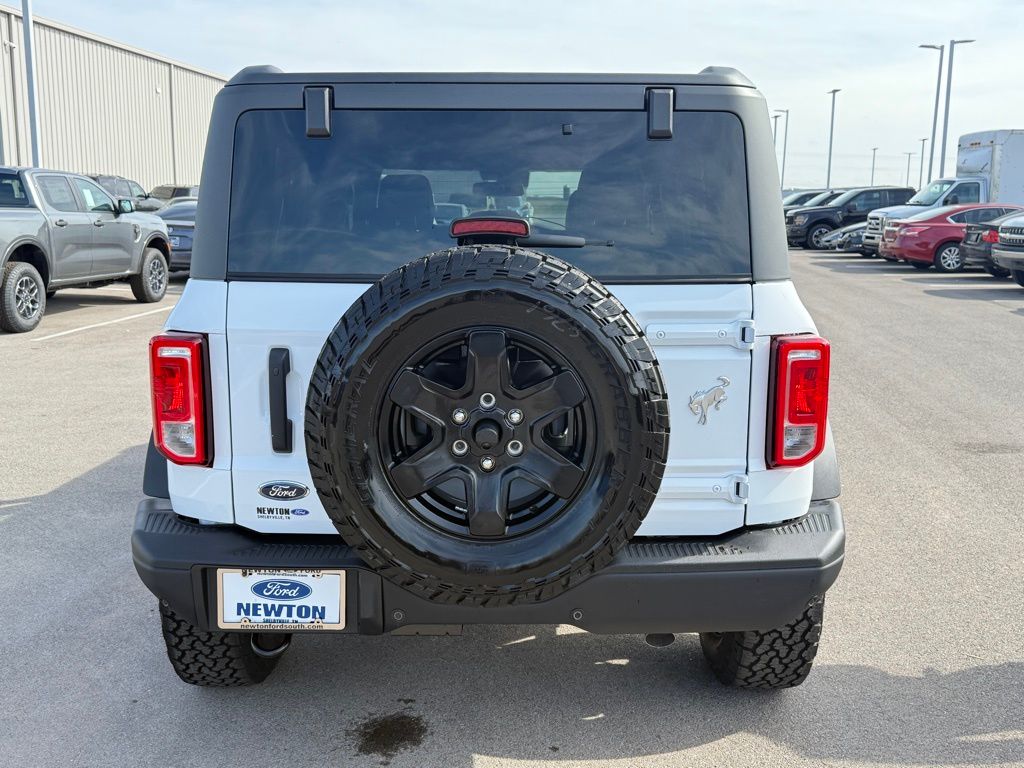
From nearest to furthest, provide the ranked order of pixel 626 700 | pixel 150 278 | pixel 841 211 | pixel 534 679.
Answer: pixel 626 700 → pixel 534 679 → pixel 150 278 → pixel 841 211

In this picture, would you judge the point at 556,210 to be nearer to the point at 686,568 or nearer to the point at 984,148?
the point at 686,568

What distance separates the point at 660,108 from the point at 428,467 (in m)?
1.28

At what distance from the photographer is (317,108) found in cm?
305

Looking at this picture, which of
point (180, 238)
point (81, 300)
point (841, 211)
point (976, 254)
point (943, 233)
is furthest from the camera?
point (841, 211)

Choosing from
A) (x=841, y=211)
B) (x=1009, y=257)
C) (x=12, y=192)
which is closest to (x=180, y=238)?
(x=12, y=192)

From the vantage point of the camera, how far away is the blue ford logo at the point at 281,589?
294 cm

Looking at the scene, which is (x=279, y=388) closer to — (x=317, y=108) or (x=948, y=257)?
(x=317, y=108)

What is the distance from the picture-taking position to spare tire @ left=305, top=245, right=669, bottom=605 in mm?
2613

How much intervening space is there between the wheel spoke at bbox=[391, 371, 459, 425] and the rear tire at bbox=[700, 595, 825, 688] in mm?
1396

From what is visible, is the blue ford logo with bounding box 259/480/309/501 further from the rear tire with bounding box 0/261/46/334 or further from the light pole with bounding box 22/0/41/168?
the light pole with bounding box 22/0/41/168

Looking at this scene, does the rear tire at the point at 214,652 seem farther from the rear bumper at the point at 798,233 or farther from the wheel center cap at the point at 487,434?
the rear bumper at the point at 798,233

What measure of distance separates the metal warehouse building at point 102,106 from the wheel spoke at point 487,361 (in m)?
26.9

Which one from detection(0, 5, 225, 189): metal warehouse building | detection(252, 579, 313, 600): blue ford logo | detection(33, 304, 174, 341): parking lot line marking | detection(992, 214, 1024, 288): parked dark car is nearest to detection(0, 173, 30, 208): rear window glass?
detection(33, 304, 174, 341): parking lot line marking

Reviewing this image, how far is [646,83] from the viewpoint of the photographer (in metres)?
3.07
